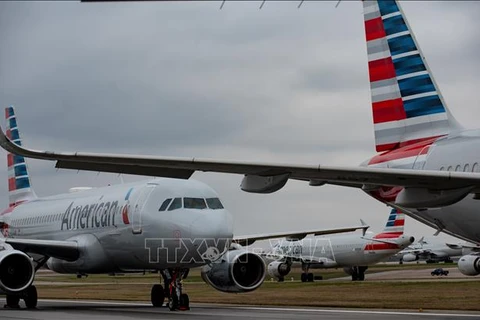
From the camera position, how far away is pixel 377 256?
194ft

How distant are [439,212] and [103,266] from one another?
1198cm

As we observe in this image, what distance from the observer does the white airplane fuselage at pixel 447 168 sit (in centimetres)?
1432

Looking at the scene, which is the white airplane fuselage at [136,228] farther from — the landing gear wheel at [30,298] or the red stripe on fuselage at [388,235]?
the red stripe on fuselage at [388,235]

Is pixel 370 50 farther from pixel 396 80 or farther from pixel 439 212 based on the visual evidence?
pixel 439 212

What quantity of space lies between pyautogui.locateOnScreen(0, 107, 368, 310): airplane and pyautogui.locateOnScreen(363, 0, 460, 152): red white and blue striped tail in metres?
5.79

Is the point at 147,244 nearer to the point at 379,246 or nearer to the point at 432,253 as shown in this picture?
the point at 379,246

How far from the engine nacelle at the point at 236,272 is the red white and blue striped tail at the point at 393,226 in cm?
3618

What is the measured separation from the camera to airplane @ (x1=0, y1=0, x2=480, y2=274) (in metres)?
13.6

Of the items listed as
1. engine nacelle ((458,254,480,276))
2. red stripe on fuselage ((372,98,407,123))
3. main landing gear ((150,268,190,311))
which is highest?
red stripe on fuselage ((372,98,407,123))

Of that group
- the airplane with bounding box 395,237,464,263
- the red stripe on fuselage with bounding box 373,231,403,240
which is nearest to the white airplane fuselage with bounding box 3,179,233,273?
the red stripe on fuselage with bounding box 373,231,403,240

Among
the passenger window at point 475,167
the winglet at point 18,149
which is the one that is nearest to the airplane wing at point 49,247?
the winglet at point 18,149

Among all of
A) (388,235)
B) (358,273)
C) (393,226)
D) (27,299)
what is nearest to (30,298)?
(27,299)

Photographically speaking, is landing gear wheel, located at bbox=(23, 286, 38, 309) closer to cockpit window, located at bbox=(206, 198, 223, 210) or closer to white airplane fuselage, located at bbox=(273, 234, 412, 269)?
cockpit window, located at bbox=(206, 198, 223, 210)

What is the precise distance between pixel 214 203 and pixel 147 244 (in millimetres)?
1907
